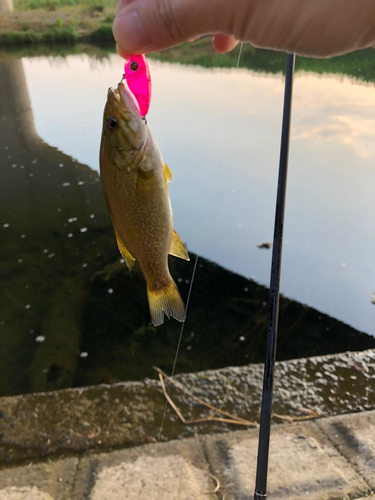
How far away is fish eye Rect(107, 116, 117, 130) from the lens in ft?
2.28

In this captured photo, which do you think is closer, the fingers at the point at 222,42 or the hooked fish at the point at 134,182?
the hooked fish at the point at 134,182

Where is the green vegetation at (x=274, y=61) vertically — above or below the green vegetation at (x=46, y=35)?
below

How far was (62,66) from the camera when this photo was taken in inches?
364

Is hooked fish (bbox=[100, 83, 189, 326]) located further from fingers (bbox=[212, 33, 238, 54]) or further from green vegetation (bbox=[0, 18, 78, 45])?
green vegetation (bbox=[0, 18, 78, 45])

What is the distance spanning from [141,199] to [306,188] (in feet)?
9.52

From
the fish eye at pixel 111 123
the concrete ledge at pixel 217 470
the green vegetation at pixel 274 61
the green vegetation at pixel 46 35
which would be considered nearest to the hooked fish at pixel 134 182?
the fish eye at pixel 111 123

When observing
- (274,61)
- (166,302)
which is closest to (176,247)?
(166,302)

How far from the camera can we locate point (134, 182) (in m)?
0.71

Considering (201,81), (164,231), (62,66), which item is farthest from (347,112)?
(62,66)

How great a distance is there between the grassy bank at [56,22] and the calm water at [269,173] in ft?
16.7

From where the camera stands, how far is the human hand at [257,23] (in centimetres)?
55

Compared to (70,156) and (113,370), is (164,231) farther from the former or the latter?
(70,156)

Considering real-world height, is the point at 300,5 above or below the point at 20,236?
above

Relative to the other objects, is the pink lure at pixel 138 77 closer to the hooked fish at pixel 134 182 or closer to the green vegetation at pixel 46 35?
the hooked fish at pixel 134 182
